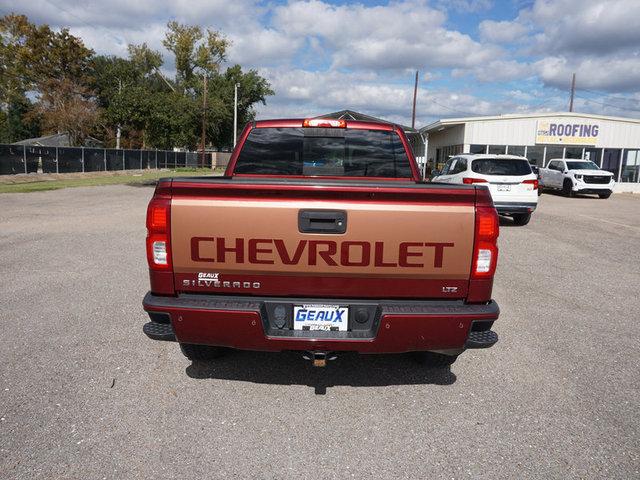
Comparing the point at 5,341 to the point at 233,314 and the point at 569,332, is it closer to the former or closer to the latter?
the point at 233,314

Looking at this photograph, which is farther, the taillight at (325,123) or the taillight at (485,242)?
the taillight at (325,123)

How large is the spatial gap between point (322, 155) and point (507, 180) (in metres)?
Answer: 9.52

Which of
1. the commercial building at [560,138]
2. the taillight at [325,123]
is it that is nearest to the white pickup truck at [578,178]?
the commercial building at [560,138]

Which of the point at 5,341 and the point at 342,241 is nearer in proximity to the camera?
the point at 342,241

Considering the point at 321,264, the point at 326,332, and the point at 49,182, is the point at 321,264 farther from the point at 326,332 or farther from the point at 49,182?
the point at 49,182

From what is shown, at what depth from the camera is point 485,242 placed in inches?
112

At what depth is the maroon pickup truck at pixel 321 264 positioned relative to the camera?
279 centimetres

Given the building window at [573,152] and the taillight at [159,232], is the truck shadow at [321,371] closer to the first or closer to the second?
the taillight at [159,232]

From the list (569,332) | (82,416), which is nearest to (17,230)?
(82,416)

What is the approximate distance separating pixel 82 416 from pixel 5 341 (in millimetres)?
1713

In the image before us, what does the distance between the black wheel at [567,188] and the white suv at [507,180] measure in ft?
42.7

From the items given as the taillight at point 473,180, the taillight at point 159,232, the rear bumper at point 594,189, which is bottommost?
the rear bumper at point 594,189

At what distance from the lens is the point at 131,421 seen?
2.98 metres

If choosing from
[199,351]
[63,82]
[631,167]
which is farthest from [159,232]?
[63,82]
